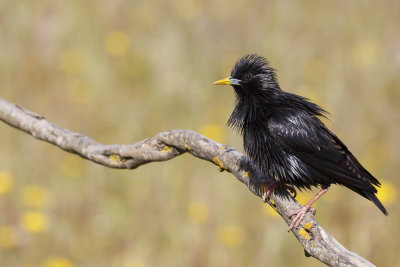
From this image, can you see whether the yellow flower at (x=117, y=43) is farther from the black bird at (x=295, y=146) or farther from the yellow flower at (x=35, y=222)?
the black bird at (x=295, y=146)

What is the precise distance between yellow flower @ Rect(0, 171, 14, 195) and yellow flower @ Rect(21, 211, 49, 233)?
1.23 ft

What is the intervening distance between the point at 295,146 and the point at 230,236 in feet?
5.85

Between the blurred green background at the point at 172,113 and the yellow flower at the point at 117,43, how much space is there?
0.6 inches

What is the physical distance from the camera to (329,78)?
7.29 metres

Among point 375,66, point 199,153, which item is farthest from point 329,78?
point 199,153

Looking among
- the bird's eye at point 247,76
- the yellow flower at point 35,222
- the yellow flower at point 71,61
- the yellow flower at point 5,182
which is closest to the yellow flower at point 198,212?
the yellow flower at point 35,222

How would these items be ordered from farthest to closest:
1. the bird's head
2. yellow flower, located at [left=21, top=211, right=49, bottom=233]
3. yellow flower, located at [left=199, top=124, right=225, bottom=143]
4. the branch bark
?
1. yellow flower, located at [left=199, top=124, right=225, bottom=143]
2. yellow flower, located at [left=21, top=211, right=49, bottom=233]
3. the bird's head
4. the branch bark

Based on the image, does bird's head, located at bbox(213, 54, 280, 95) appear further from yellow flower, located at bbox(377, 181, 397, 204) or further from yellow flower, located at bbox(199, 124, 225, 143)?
yellow flower, located at bbox(199, 124, 225, 143)

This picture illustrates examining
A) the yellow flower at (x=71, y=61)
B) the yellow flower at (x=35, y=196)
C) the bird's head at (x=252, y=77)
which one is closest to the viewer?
the bird's head at (x=252, y=77)

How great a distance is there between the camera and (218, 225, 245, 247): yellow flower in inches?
208

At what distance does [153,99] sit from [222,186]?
1662 millimetres

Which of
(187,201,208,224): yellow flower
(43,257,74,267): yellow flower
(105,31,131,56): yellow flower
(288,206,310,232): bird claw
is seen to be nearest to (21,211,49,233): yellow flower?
(43,257,74,267): yellow flower

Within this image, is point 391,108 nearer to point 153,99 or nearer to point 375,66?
point 375,66

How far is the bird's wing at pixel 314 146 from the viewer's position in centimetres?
365
